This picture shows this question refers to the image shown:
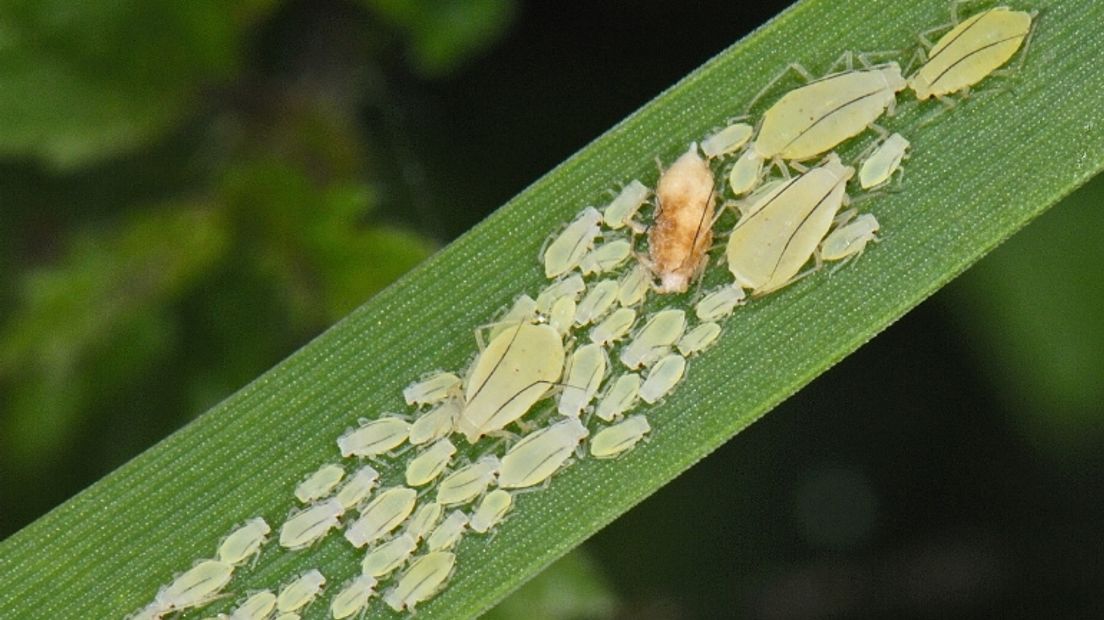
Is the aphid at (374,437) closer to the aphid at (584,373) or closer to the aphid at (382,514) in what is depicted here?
the aphid at (382,514)

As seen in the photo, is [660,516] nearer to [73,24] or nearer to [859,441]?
[859,441]

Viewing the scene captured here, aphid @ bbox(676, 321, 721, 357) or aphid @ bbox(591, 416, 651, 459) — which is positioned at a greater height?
aphid @ bbox(676, 321, 721, 357)

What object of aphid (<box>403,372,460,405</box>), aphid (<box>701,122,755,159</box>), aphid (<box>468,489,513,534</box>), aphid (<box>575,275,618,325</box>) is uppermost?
aphid (<box>701,122,755,159</box>)

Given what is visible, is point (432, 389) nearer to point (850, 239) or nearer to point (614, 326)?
point (614, 326)

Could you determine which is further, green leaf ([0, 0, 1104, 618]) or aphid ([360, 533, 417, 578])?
aphid ([360, 533, 417, 578])

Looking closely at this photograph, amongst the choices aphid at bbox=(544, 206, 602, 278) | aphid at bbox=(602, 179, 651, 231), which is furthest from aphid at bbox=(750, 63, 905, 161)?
aphid at bbox=(544, 206, 602, 278)

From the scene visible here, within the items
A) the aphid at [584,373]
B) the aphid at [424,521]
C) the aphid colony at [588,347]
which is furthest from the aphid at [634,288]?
the aphid at [424,521]

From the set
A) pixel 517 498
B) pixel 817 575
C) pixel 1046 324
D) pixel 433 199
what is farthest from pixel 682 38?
pixel 817 575

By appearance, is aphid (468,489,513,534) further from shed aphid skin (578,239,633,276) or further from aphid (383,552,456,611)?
shed aphid skin (578,239,633,276)
